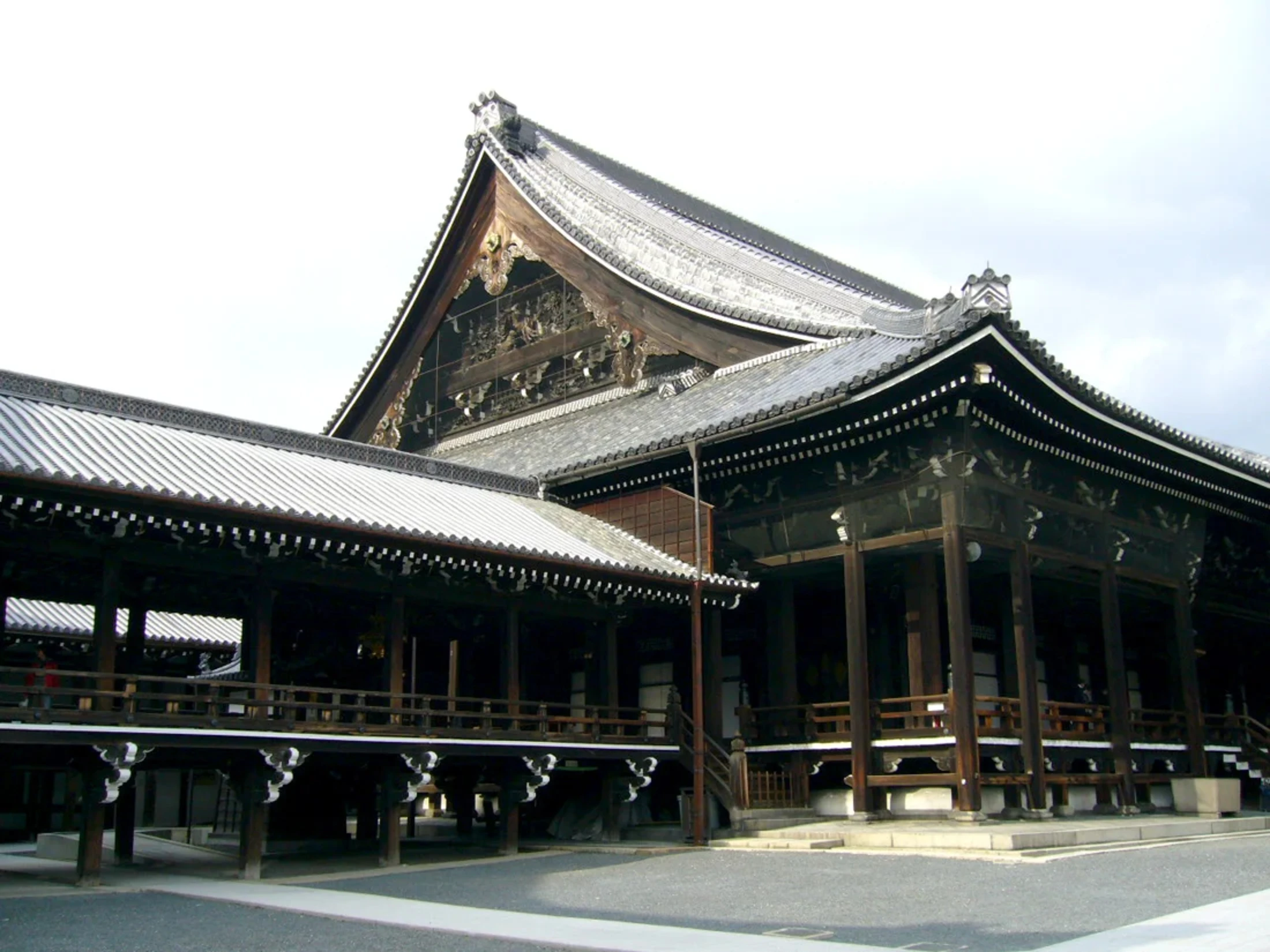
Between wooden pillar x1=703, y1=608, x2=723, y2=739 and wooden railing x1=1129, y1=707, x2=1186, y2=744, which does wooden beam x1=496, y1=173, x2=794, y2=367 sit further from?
wooden railing x1=1129, y1=707, x2=1186, y2=744

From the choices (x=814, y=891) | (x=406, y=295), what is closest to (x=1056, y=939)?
(x=814, y=891)

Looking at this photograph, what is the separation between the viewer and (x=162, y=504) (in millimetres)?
15648

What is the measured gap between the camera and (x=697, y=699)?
20.8m

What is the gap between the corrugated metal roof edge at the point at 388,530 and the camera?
14734 millimetres

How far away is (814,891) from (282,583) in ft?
29.7

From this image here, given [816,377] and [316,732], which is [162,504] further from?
[816,377]

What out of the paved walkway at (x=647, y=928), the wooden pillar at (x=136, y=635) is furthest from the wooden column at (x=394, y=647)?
the paved walkway at (x=647, y=928)

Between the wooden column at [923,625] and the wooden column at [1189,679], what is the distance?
6.28 metres

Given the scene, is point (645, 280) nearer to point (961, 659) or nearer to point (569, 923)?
point (961, 659)

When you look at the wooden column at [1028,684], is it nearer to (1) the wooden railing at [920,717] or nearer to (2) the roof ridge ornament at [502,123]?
(1) the wooden railing at [920,717]

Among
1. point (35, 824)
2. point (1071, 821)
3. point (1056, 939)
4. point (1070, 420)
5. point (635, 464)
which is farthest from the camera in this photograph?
point (35, 824)

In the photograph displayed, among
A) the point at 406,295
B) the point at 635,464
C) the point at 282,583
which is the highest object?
the point at 406,295

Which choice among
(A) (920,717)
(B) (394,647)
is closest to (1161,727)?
(A) (920,717)

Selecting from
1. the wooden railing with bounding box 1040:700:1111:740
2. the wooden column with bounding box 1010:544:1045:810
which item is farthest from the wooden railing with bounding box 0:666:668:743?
the wooden railing with bounding box 1040:700:1111:740
